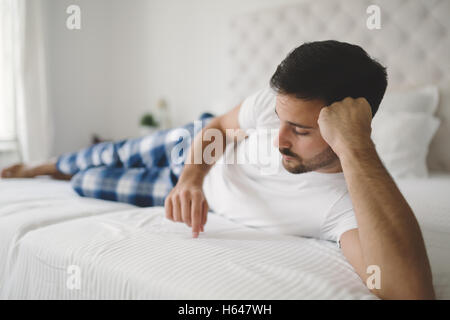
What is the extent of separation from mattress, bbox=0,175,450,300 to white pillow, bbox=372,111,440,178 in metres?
0.34

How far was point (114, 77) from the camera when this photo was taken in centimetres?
331

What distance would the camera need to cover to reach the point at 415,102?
4.58 feet

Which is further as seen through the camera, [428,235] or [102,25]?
[102,25]

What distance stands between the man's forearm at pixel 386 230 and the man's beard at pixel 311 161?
0.10 meters

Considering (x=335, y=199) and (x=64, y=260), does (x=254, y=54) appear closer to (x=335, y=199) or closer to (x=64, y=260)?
(x=335, y=199)

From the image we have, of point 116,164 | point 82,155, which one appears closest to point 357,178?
point 116,164

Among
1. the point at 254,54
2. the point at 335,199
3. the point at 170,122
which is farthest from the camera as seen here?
the point at 170,122

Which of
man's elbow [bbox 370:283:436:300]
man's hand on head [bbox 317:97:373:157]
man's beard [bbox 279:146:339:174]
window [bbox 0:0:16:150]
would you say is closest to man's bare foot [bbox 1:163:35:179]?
window [bbox 0:0:16:150]

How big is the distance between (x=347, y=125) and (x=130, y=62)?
121 inches

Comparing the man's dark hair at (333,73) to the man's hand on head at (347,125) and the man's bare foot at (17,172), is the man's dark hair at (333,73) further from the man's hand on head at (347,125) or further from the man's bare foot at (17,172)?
the man's bare foot at (17,172)

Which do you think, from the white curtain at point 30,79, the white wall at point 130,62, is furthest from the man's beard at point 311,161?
the white curtain at point 30,79

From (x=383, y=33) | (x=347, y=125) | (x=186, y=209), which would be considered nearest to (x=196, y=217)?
(x=186, y=209)

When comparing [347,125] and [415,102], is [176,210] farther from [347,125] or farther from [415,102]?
[415,102]

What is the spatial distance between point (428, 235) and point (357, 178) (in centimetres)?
34
